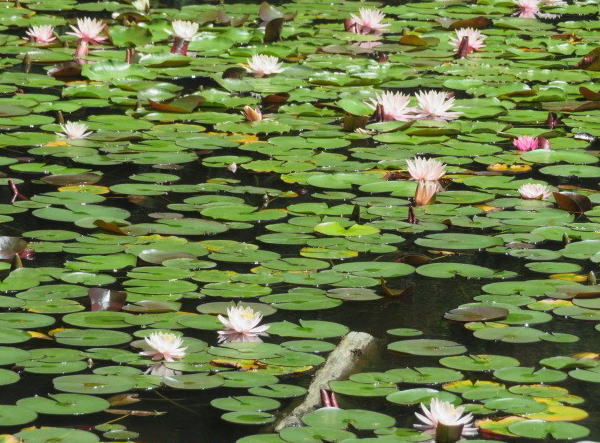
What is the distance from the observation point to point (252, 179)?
4.77 m

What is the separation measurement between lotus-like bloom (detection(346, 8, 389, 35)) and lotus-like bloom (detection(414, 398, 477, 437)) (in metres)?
4.96

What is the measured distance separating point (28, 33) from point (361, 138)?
264 centimetres

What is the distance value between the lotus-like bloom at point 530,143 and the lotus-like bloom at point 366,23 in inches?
99.9

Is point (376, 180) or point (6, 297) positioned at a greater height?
point (376, 180)

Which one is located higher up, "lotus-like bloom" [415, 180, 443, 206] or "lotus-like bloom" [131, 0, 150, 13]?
"lotus-like bloom" [131, 0, 150, 13]

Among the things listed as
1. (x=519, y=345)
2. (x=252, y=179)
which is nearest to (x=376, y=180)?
(x=252, y=179)

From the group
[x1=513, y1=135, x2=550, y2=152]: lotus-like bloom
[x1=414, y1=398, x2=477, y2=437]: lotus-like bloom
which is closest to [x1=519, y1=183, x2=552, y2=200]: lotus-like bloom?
[x1=513, y1=135, x2=550, y2=152]: lotus-like bloom

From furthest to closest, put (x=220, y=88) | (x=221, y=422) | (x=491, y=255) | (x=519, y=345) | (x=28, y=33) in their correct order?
(x=28, y=33), (x=220, y=88), (x=491, y=255), (x=519, y=345), (x=221, y=422)

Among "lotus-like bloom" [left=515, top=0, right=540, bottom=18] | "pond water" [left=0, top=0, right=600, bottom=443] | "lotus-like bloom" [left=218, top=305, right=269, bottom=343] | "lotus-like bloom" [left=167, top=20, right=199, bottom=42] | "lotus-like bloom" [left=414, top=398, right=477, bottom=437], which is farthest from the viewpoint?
"lotus-like bloom" [left=515, top=0, right=540, bottom=18]

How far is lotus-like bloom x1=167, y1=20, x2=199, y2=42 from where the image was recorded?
715cm

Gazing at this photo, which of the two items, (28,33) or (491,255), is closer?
(491,255)

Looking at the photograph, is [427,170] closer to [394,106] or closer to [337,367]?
[394,106]

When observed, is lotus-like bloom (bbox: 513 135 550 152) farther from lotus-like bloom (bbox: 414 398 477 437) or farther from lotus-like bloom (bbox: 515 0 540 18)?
lotus-like bloom (bbox: 515 0 540 18)

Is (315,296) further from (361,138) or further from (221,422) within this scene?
(361,138)
